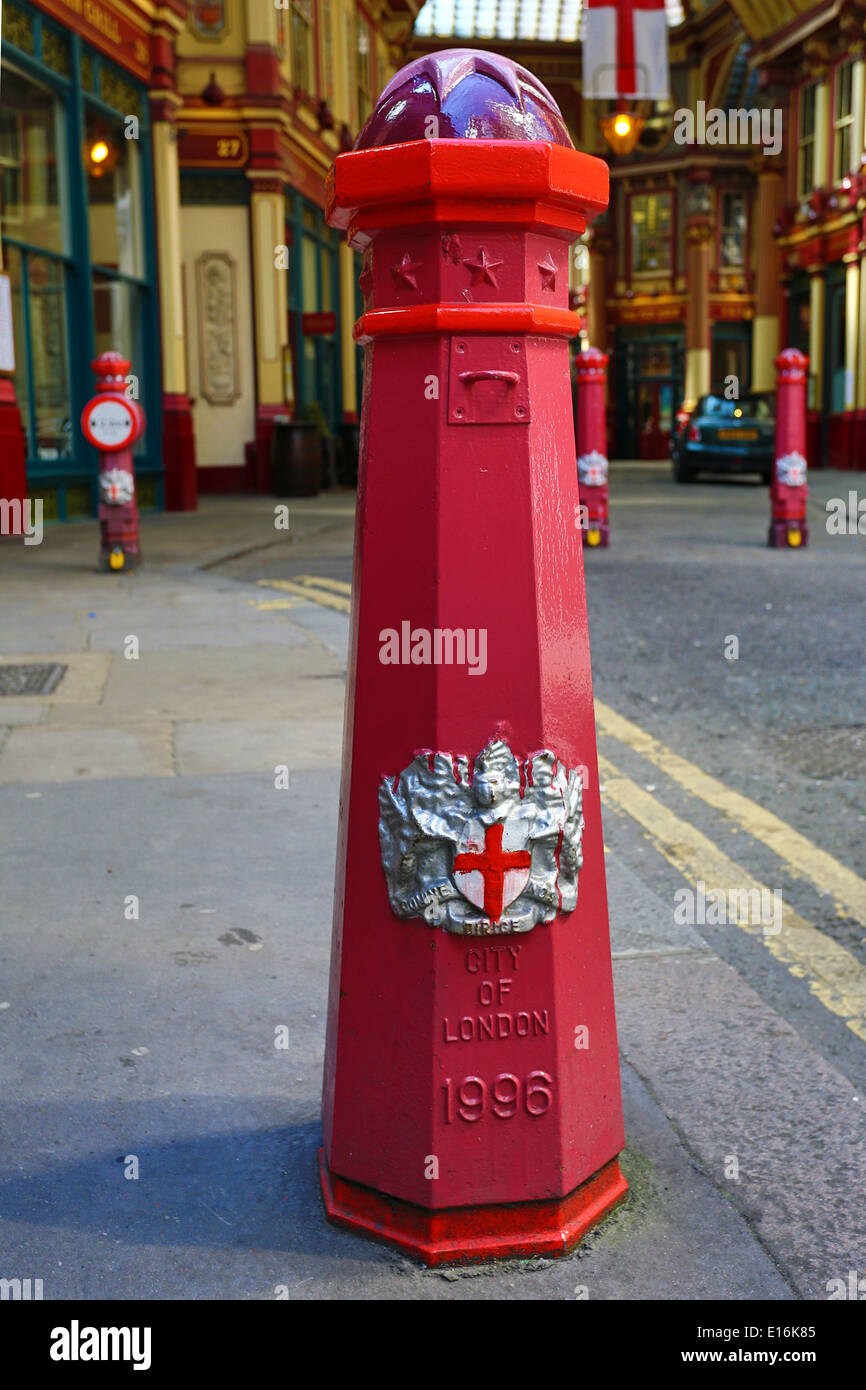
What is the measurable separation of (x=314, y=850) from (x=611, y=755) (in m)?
1.59

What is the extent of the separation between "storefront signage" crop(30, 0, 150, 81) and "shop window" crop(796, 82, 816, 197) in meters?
16.8

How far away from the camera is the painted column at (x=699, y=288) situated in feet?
123

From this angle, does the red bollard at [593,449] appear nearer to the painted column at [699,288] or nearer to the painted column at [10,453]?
the painted column at [10,453]

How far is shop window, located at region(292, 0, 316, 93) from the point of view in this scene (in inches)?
869

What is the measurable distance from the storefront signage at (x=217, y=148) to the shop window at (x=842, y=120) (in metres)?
12.6

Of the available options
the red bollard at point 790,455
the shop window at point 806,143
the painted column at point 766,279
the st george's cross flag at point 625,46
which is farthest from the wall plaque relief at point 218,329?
the painted column at point 766,279

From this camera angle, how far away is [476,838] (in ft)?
6.32

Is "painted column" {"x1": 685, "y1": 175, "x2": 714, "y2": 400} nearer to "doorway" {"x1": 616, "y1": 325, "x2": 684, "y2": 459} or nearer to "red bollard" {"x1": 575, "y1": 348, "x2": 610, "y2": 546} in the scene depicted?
"doorway" {"x1": 616, "y1": 325, "x2": 684, "y2": 459}

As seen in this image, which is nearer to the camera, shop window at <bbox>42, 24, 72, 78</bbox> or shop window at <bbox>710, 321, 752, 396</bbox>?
shop window at <bbox>42, 24, 72, 78</bbox>

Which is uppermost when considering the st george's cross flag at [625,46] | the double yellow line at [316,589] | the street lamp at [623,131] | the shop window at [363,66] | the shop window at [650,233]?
the shop window at [363,66]

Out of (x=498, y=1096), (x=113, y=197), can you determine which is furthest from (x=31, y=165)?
(x=498, y=1096)

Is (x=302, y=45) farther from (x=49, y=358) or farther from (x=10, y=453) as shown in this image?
(x=10, y=453)

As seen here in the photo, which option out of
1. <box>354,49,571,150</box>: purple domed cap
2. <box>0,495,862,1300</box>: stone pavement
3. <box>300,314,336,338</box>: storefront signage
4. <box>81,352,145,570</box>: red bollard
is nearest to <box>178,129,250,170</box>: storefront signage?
<box>300,314,336,338</box>: storefront signage

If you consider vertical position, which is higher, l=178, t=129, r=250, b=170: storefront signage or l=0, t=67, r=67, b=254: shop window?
l=178, t=129, r=250, b=170: storefront signage
